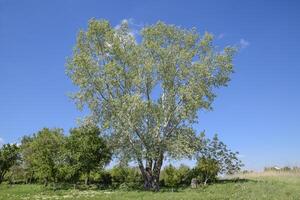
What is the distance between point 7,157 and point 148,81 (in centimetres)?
3896

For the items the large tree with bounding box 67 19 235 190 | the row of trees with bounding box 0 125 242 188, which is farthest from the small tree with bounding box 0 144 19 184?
the large tree with bounding box 67 19 235 190

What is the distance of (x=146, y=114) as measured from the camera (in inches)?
1566

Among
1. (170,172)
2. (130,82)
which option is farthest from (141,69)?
(170,172)

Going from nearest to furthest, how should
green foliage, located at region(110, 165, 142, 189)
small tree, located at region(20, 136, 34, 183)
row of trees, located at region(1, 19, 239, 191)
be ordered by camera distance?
row of trees, located at region(1, 19, 239, 191), green foliage, located at region(110, 165, 142, 189), small tree, located at region(20, 136, 34, 183)

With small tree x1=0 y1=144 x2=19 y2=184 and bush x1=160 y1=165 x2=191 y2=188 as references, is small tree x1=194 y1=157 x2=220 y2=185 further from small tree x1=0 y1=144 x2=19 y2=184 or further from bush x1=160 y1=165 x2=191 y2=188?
small tree x1=0 y1=144 x2=19 y2=184

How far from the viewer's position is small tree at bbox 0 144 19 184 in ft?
230

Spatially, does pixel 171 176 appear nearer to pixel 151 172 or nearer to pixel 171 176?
pixel 171 176

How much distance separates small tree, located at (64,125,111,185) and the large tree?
6.29ft

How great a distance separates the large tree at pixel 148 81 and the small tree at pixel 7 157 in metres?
33.9

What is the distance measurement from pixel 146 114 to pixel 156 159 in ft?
16.5

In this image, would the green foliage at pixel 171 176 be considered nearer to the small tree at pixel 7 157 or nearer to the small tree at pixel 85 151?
the small tree at pixel 85 151

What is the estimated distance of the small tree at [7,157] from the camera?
7000cm

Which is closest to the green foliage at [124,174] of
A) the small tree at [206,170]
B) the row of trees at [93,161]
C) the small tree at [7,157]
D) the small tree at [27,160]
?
the row of trees at [93,161]

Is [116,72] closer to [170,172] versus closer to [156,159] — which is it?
[156,159]
